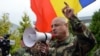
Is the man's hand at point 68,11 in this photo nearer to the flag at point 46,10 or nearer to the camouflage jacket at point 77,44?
the camouflage jacket at point 77,44

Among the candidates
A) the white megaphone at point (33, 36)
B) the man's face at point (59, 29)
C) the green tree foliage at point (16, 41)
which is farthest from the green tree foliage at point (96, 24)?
the man's face at point (59, 29)

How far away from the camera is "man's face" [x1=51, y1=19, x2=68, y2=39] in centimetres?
450

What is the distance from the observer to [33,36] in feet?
15.3

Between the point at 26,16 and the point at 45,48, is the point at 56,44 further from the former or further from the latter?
the point at 26,16

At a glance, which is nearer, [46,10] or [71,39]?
[71,39]

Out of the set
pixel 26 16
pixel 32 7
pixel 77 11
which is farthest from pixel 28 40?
pixel 26 16

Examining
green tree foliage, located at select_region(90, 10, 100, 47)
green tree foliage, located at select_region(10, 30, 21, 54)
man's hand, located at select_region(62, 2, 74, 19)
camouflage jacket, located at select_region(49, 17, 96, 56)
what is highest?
man's hand, located at select_region(62, 2, 74, 19)

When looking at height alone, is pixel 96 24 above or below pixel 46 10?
below

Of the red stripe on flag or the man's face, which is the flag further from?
the man's face

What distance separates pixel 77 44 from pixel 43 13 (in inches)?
54.2

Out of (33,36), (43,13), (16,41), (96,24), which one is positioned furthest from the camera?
(96,24)

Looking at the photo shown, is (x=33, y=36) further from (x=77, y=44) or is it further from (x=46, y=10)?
(x=46, y=10)

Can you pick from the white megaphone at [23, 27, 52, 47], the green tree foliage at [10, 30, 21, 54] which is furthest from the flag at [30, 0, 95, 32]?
the green tree foliage at [10, 30, 21, 54]

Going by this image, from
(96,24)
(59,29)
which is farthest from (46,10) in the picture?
(96,24)
